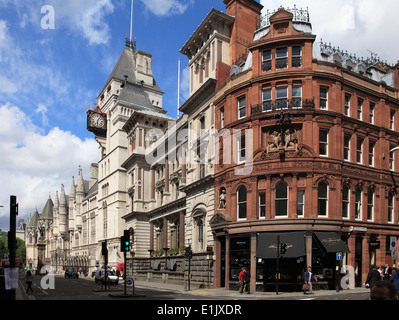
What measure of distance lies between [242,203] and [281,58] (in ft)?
37.9

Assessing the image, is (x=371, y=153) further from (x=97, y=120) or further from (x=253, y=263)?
(x=97, y=120)

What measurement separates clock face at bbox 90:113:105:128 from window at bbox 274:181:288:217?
66.3 metres

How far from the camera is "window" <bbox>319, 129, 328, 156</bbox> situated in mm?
32844

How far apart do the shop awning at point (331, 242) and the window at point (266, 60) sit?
42.6 ft

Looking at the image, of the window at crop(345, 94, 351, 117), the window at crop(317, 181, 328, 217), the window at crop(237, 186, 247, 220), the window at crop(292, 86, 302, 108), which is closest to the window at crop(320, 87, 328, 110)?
the window at crop(292, 86, 302, 108)

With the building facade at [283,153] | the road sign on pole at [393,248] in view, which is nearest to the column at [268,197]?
the building facade at [283,153]

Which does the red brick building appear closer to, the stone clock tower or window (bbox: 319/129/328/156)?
window (bbox: 319/129/328/156)

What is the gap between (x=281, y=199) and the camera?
1273 inches

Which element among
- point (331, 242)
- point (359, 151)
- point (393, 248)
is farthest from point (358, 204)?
point (331, 242)

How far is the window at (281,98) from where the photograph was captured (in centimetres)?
3306

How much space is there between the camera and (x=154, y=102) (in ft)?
311

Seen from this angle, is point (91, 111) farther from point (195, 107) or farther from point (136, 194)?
point (195, 107)

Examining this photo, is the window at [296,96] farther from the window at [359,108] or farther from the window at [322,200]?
Answer: the window at [322,200]

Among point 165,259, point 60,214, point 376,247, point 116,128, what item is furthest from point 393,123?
point 60,214
